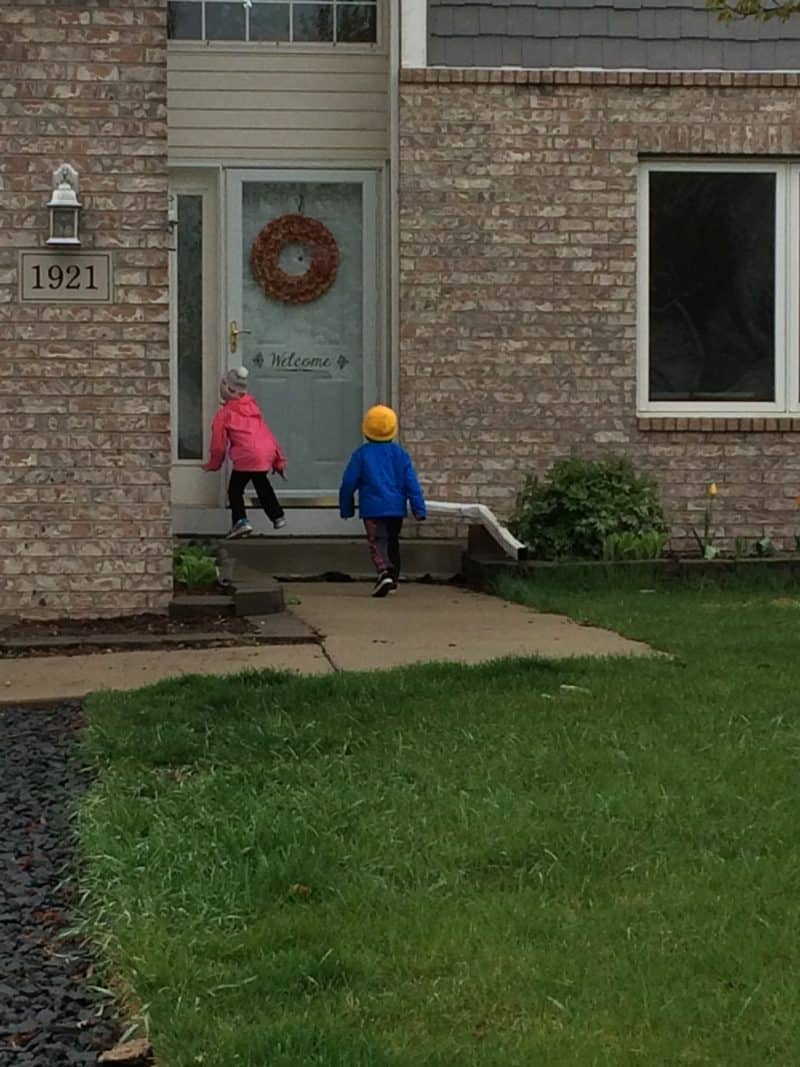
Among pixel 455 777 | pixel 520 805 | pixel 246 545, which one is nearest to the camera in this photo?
pixel 520 805

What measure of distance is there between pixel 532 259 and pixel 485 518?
1.89 metres

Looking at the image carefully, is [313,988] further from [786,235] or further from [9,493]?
[786,235]

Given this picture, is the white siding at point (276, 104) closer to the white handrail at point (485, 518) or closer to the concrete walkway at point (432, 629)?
the white handrail at point (485, 518)

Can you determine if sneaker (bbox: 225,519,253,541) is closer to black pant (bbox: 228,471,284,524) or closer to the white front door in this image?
black pant (bbox: 228,471,284,524)

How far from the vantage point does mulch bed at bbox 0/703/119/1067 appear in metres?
3.36

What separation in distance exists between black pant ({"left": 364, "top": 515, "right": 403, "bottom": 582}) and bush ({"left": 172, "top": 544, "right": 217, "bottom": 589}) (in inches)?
46.5

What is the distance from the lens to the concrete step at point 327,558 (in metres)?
11.9

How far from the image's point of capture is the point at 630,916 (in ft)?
12.7

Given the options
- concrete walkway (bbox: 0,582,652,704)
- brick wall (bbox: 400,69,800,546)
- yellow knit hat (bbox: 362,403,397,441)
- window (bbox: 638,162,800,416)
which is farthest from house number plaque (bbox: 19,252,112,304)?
window (bbox: 638,162,800,416)

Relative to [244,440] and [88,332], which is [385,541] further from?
[88,332]

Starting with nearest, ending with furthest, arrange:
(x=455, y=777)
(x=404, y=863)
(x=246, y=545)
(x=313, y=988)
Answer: (x=313, y=988), (x=404, y=863), (x=455, y=777), (x=246, y=545)

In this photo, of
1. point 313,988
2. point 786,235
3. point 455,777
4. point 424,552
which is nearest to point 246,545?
point 424,552

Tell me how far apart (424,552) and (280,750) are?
650cm

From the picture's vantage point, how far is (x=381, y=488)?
35.3ft
